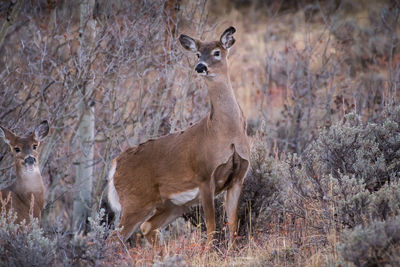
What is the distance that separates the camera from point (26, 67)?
1098 centimetres

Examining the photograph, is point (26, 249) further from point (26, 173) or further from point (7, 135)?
point (7, 135)

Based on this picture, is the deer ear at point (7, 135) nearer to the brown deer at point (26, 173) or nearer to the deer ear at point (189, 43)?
the brown deer at point (26, 173)

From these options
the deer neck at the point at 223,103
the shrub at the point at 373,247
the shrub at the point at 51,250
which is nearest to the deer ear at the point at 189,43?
the deer neck at the point at 223,103

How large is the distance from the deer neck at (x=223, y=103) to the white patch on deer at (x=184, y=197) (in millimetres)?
881

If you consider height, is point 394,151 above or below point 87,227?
above

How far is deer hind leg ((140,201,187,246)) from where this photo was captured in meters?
8.27

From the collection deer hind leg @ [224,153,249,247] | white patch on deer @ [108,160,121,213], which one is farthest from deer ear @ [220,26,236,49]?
white patch on deer @ [108,160,121,213]

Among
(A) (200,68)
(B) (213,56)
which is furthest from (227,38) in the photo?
(A) (200,68)

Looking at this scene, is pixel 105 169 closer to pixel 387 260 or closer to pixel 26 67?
pixel 26 67

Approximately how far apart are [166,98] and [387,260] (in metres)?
6.46

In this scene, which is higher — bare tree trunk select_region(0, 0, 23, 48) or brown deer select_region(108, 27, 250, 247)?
bare tree trunk select_region(0, 0, 23, 48)

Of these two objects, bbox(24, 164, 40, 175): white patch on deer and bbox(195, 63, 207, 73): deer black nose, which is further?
bbox(24, 164, 40, 175): white patch on deer

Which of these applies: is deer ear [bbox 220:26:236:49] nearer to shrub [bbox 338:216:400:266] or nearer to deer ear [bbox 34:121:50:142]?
deer ear [bbox 34:121:50:142]

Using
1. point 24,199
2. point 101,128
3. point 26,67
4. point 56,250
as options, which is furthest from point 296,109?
point 56,250
